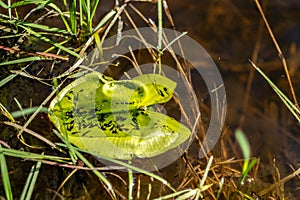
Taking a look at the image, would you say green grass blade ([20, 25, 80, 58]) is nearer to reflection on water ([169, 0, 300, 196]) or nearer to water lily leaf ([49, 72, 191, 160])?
water lily leaf ([49, 72, 191, 160])

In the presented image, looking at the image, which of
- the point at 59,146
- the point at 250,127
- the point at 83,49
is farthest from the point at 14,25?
the point at 250,127

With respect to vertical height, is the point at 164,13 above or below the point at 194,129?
above

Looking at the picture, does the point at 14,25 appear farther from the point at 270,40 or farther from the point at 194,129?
the point at 270,40

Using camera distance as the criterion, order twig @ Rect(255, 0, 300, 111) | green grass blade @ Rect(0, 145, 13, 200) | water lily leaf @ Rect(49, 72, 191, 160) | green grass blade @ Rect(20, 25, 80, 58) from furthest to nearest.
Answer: twig @ Rect(255, 0, 300, 111) → green grass blade @ Rect(20, 25, 80, 58) → water lily leaf @ Rect(49, 72, 191, 160) → green grass blade @ Rect(0, 145, 13, 200)

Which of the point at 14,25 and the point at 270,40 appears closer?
the point at 14,25

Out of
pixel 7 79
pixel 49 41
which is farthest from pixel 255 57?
pixel 7 79

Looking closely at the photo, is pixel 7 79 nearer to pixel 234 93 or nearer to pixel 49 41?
pixel 49 41

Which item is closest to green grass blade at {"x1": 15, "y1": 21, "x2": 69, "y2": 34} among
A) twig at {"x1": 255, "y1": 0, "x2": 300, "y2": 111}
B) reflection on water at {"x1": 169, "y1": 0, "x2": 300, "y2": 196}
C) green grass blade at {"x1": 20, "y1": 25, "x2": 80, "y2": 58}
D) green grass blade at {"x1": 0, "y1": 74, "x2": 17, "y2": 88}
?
green grass blade at {"x1": 20, "y1": 25, "x2": 80, "y2": 58}
